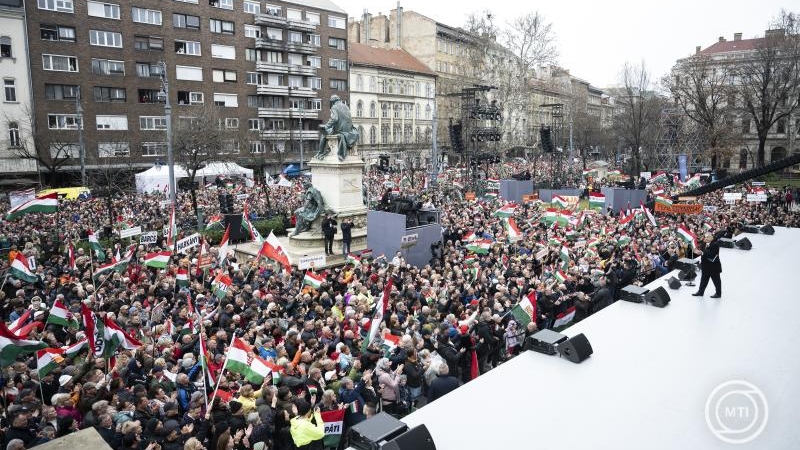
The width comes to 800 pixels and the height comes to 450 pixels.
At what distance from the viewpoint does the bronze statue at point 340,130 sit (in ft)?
73.9

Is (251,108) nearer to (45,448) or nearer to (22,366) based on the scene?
(22,366)

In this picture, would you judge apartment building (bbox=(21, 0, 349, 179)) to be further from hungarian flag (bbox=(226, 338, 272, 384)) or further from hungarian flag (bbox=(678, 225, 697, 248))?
hungarian flag (bbox=(226, 338, 272, 384))

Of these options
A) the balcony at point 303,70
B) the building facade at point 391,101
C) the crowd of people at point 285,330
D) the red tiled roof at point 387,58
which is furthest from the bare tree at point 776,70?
the balcony at point 303,70

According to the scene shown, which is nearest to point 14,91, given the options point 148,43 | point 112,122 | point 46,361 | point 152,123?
point 112,122

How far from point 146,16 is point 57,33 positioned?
25.5 feet

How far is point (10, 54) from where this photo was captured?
4203 cm

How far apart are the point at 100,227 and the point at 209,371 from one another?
65.0 feet

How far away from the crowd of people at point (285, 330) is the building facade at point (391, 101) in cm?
4724

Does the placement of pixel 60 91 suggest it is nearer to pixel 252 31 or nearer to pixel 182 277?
pixel 252 31

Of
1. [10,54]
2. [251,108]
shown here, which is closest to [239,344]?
[10,54]

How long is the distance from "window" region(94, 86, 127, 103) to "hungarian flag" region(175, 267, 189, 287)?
133ft

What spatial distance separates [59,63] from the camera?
44781mm

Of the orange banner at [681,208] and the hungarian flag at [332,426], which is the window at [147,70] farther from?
the hungarian flag at [332,426]

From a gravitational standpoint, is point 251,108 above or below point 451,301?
above
